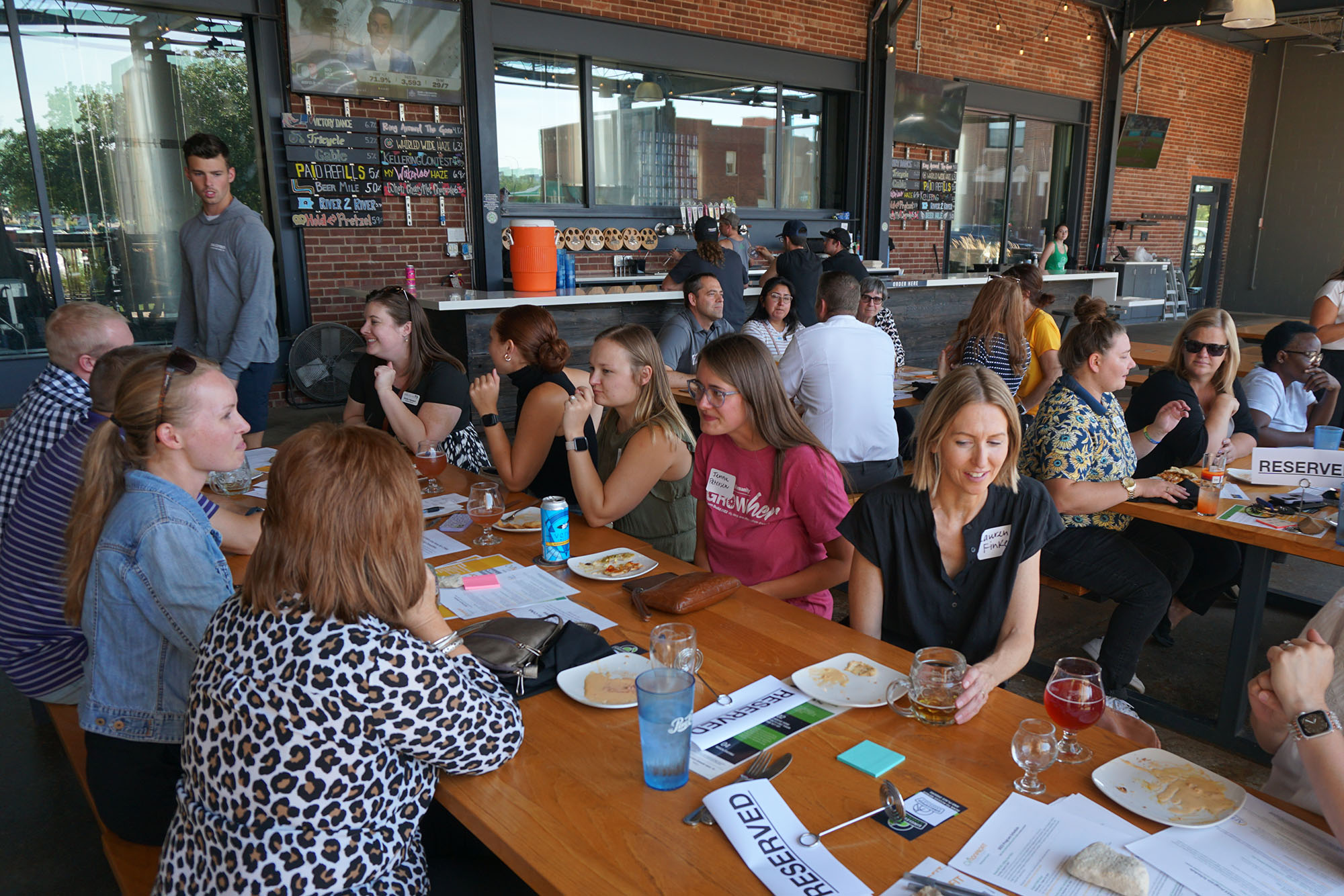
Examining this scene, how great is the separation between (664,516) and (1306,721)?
189 centimetres

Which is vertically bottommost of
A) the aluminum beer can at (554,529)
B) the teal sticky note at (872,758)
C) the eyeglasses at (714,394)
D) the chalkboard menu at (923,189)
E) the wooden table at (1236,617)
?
the wooden table at (1236,617)

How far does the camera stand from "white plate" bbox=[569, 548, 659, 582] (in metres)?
2.14

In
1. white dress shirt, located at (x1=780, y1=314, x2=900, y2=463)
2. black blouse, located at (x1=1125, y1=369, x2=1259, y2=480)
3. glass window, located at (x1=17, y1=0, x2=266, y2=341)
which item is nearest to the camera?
black blouse, located at (x1=1125, y1=369, x2=1259, y2=480)

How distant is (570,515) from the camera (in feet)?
9.11

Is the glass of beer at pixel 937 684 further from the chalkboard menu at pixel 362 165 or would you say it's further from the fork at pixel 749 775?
the chalkboard menu at pixel 362 165

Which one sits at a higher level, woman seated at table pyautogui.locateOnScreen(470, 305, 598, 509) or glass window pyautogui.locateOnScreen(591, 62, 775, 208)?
glass window pyautogui.locateOnScreen(591, 62, 775, 208)

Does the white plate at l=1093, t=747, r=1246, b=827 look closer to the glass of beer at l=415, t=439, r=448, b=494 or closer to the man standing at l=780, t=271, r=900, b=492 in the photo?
the glass of beer at l=415, t=439, r=448, b=494

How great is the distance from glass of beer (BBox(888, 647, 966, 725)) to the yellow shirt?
386cm

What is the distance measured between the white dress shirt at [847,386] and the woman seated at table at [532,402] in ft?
3.49

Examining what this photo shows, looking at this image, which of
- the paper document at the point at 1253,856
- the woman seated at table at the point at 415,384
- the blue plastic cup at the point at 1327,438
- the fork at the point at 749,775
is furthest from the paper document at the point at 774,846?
the blue plastic cup at the point at 1327,438

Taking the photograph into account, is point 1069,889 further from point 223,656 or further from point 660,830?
point 223,656

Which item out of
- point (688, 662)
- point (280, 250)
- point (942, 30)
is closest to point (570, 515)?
point (688, 662)

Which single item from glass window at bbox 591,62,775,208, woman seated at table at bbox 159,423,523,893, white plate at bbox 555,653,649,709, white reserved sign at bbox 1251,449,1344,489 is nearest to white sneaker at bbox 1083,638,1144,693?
white reserved sign at bbox 1251,449,1344,489

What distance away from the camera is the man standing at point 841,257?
7078 mm
